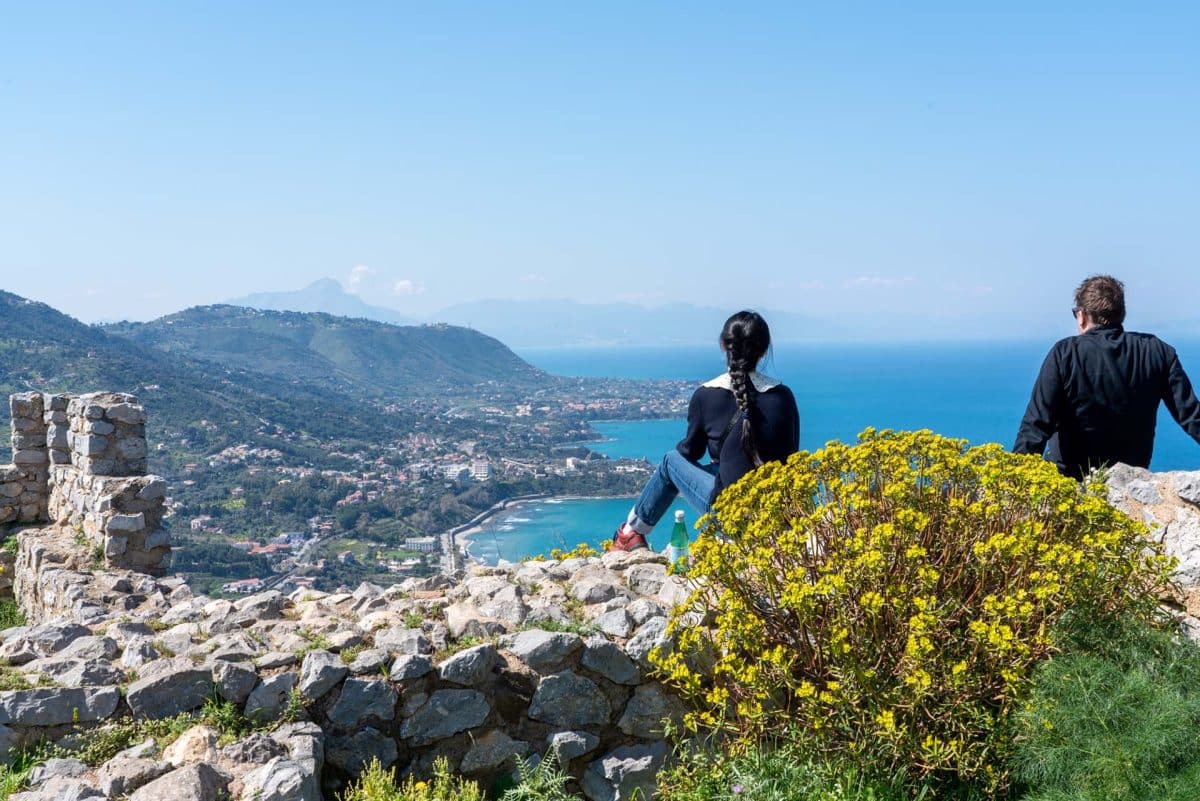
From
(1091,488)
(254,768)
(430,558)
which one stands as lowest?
(430,558)

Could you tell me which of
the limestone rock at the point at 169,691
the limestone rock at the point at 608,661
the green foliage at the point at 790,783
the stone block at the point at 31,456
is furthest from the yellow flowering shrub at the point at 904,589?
the stone block at the point at 31,456

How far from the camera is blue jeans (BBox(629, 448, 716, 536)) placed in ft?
18.6

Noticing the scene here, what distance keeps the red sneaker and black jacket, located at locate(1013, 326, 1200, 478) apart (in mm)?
2685

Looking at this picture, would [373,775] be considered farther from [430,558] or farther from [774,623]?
[430,558]

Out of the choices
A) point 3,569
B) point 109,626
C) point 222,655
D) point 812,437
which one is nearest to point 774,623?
point 222,655

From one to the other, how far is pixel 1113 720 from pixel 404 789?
9.69ft

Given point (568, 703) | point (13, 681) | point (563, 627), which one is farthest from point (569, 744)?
point (13, 681)

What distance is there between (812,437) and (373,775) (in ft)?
169

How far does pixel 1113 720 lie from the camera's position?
3.22 meters

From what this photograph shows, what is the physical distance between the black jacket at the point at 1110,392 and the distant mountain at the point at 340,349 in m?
89.6

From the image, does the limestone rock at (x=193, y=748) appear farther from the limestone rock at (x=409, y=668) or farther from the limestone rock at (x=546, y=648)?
the limestone rock at (x=546, y=648)

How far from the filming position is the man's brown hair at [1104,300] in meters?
4.88

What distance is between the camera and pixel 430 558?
3281 cm

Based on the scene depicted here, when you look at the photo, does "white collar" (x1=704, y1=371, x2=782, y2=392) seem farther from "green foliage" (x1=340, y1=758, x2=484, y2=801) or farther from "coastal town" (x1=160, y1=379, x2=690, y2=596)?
"coastal town" (x1=160, y1=379, x2=690, y2=596)
